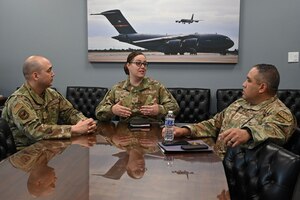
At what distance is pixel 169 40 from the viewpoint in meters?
4.60

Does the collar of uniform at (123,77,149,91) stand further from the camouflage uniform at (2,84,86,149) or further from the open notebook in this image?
the open notebook

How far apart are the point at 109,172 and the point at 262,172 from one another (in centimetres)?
74

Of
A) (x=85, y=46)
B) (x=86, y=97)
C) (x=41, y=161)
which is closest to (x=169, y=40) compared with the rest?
(x=85, y=46)

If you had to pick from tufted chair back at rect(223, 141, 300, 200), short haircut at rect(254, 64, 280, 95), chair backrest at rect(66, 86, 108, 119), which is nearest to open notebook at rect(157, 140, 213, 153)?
tufted chair back at rect(223, 141, 300, 200)

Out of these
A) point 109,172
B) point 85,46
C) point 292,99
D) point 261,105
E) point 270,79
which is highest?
point 85,46

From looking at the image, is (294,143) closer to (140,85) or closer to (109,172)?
(109,172)

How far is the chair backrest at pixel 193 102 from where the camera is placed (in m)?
4.40

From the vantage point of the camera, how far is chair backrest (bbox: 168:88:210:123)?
4402mm

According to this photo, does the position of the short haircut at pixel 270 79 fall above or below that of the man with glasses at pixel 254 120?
above

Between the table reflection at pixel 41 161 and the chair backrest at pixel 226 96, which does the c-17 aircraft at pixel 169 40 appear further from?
the table reflection at pixel 41 161

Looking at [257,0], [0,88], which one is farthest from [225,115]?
[0,88]

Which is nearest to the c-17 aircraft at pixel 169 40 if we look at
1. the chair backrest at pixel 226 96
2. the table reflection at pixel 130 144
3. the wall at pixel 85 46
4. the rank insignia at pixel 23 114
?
the wall at pixel 85 46

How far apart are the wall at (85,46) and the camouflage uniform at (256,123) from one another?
2.06 meters

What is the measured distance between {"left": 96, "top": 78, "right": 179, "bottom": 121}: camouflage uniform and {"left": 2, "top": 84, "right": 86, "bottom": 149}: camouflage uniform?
467mm
